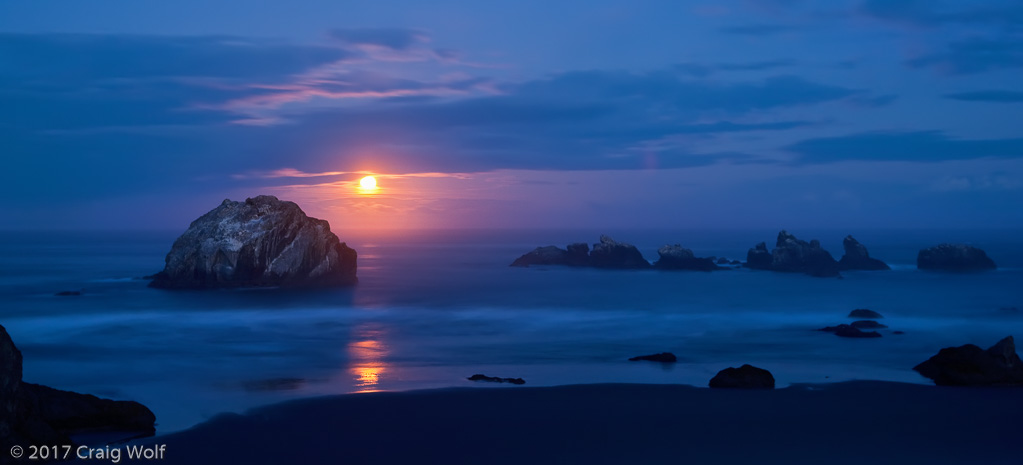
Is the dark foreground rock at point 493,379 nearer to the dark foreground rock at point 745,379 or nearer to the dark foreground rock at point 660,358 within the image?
the dark foreground rock at point 745,379

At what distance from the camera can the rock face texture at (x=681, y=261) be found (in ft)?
259

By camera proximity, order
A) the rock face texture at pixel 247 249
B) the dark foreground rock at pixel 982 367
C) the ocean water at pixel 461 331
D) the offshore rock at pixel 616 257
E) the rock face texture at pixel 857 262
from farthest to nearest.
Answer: the offshore rock at pixel 616 257, the rock face texture at pixel 857 262, the rock face texture at pixel 247 249, the ocean water at pixel 461 331, the dark foreground rock at pixel 982 367

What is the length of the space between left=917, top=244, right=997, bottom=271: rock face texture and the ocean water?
296 inches

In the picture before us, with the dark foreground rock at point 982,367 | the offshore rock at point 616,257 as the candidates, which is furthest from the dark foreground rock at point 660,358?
the offshore rock at point 616,257

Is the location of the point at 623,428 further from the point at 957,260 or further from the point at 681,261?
the point at 957,260

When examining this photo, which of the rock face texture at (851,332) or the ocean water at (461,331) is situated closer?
the ocean water at (461,331)

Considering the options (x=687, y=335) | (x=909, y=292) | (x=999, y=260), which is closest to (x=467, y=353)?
(x=687, y=335)

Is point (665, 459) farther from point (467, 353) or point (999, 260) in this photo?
point (999, 260)

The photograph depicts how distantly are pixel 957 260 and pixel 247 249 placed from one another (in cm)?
6422

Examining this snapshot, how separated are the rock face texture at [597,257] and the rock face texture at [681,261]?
274cm

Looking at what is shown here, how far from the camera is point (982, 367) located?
72.4 feet

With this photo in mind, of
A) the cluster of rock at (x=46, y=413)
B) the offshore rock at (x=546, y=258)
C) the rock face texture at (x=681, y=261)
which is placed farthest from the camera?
the offshore rock at (x=546, y=258)

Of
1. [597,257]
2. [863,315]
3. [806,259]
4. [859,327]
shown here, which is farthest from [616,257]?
[859,327]

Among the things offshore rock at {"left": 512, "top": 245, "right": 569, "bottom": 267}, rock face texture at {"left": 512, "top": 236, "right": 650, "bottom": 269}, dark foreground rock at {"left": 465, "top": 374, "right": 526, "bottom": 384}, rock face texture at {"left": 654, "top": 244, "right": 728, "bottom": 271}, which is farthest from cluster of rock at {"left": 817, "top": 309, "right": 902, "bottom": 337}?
offshore rock at {"left": 512, "top": 245, "right": 569, "bottom": 267}
